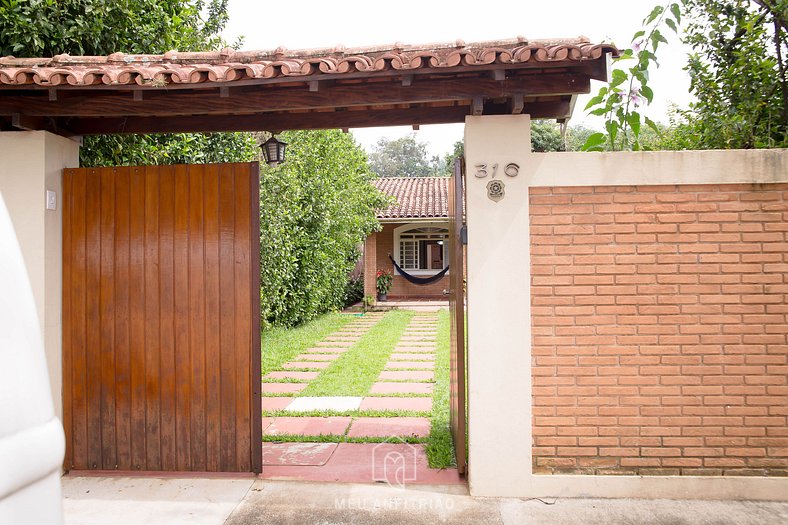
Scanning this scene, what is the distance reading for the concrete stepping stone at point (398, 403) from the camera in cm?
595

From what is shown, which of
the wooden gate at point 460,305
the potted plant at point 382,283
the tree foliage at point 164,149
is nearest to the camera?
the wooden gate at point 460,305

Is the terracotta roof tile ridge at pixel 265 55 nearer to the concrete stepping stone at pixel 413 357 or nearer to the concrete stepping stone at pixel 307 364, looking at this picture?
the concrete stepping stone at pixel 307 364

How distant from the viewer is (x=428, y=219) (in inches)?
678

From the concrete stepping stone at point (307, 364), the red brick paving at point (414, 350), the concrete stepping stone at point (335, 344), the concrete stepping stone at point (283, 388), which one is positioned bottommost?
the concrete stepping stone at point (283, 388)

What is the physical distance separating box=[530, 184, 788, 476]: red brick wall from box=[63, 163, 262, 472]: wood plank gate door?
2135 mm

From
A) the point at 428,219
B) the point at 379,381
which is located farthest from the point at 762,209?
the point at 428,219

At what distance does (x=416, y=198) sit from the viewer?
1973cm

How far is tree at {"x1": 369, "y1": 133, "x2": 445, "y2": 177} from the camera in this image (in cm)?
5622

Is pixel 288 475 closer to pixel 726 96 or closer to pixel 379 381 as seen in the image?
pixel 379 381

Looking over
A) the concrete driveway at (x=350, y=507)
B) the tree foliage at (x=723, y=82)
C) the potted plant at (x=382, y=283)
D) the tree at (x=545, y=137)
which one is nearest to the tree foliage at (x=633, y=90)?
the tree foliage at (x=723, y=82)

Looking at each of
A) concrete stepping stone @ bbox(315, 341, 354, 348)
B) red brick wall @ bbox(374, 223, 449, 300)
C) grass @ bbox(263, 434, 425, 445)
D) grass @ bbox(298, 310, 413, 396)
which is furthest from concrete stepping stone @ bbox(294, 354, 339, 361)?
red brick wall @ bbox(374, 223, 449, 300)

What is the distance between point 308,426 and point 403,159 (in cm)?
5381

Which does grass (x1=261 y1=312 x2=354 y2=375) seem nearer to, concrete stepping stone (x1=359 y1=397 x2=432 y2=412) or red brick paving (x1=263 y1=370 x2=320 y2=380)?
red brick paving (x1=263 y1=370 x2=320 y2=380)

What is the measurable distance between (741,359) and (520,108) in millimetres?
2260
